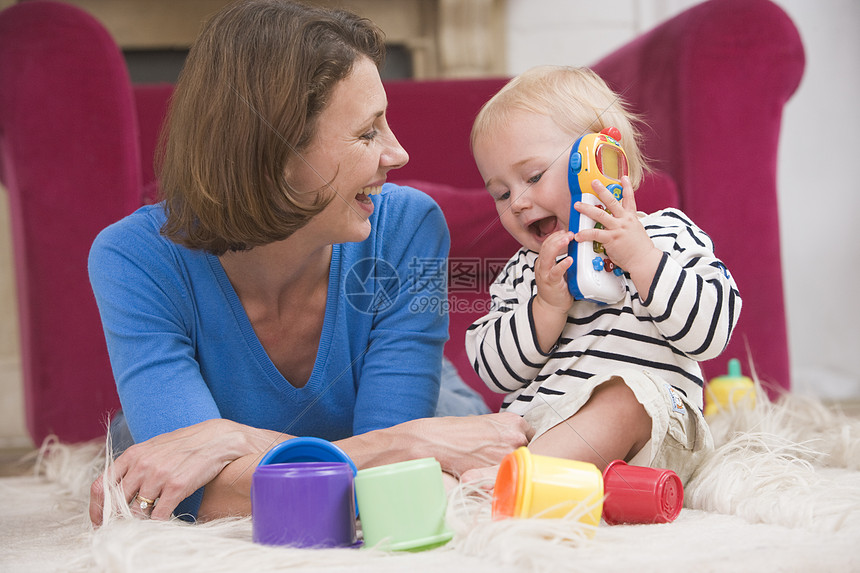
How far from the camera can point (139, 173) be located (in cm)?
127

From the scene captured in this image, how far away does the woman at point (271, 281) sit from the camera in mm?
750

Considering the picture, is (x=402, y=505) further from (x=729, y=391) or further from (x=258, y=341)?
(x=729, y=391)

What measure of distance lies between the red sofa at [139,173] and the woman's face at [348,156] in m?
0.37

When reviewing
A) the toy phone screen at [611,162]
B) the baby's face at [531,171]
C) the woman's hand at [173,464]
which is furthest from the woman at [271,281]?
the toy phone screen at [611,162]

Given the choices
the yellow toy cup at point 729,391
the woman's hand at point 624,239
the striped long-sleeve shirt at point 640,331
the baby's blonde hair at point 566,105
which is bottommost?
the yellow toy cup at point 729,391

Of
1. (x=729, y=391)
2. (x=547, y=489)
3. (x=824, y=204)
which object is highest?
(x=824, y=204)

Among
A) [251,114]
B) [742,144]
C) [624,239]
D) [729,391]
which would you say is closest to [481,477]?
[624,239]

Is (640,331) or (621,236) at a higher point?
(621,236)

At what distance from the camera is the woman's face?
808mm

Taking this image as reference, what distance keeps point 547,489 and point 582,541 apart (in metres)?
0.05

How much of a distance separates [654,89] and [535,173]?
55cm

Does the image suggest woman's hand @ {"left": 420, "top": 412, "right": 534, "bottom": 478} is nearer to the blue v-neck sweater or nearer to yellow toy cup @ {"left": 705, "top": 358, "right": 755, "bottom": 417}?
the blue v-neck sweater

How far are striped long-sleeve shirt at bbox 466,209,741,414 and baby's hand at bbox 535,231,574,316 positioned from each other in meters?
0.04

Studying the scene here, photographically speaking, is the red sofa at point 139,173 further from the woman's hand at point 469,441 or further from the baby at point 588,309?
the woman's hand at point 469,441
